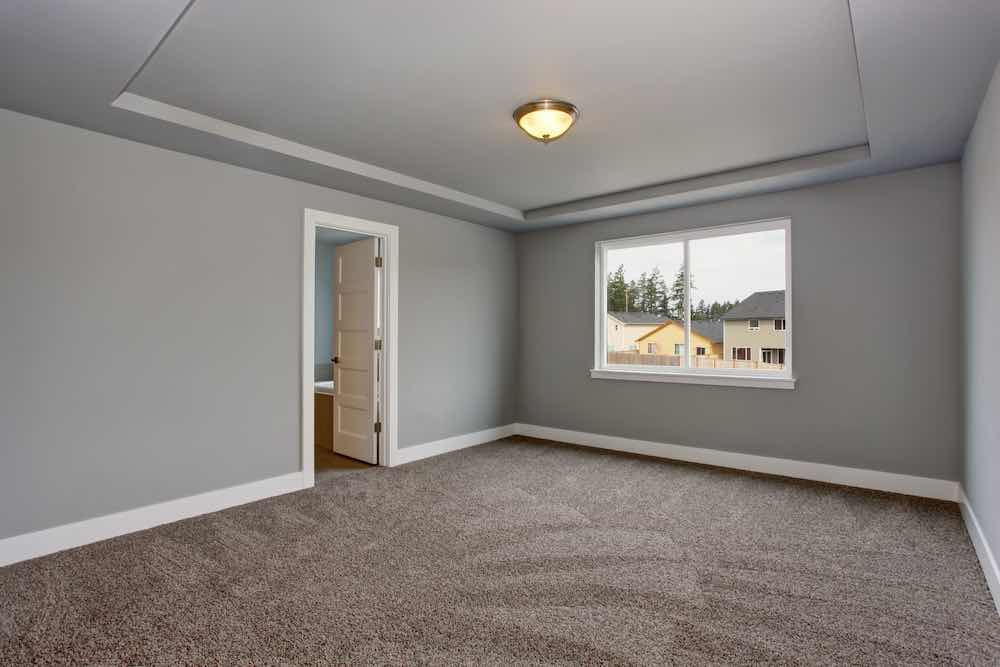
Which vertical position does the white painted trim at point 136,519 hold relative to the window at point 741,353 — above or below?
below

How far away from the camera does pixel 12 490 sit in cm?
284

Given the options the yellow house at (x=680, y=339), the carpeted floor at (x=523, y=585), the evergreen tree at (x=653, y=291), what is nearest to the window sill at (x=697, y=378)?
the yellow house at (x=680, y=339)

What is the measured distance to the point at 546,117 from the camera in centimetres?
304

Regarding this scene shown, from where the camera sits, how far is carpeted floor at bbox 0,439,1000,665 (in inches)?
81.1

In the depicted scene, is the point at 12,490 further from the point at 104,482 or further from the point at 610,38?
the point at 610,38

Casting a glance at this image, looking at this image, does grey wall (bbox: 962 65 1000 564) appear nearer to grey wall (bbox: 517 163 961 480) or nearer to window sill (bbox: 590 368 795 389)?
grey wall (bbox: 517 163 961 480)

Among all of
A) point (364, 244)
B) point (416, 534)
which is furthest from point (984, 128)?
point (364, 244)

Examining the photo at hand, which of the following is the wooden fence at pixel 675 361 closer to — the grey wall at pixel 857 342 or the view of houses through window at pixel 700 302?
the view of houses through window at pixel 700 302

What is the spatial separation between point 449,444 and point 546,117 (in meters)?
3.33

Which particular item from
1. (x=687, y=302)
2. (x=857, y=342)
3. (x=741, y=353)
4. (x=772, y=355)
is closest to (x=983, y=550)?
(x=857, y=342)

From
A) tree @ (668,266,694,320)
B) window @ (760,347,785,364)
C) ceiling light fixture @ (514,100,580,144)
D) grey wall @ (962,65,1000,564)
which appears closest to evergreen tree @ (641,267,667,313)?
tree @ (668,266,694,320)

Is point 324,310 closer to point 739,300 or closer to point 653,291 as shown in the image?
point 653,291

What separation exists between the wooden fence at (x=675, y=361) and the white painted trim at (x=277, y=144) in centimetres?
201

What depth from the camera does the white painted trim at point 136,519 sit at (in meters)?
2.85
